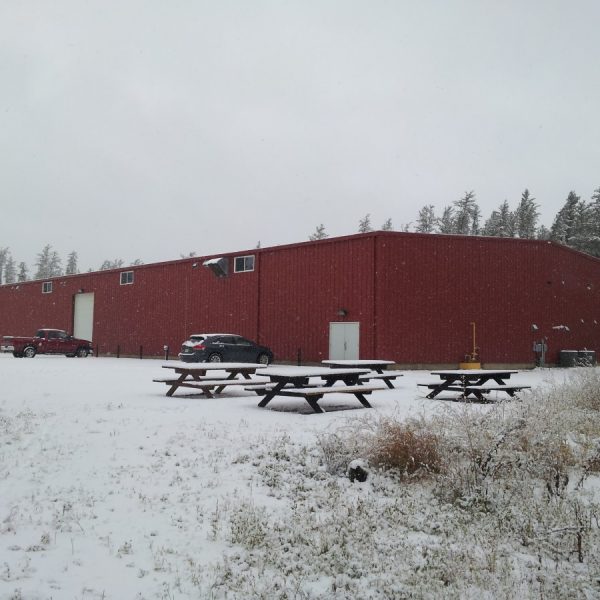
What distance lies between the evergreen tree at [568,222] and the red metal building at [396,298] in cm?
3270

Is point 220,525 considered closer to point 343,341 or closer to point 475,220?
point 343,341

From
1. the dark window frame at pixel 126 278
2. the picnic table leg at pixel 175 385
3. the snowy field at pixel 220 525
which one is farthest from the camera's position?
the dark window frame at pixel 126 278

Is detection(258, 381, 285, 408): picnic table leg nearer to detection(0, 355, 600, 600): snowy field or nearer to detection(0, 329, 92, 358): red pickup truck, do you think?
detection(0, 355, 600, 600): snowy field

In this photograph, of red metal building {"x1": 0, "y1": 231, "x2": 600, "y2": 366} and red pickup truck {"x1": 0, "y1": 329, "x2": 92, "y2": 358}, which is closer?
red metal building {"x1": 0, "y1": 231, "x2": 600, "y2": 366}

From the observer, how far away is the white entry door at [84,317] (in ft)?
120

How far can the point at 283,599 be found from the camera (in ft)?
12.3

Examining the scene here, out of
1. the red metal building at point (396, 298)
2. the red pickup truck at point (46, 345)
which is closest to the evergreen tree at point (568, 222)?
the red metal building at point (396, 298)

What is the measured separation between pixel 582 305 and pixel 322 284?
13.1 m

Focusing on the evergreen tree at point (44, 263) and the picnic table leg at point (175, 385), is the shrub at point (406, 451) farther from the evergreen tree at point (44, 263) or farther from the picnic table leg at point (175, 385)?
the evergreen tree at point (44, 263)

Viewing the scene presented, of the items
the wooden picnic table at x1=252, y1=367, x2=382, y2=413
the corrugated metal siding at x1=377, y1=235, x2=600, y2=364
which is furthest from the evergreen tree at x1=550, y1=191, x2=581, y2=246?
the wooden picnic table at x1=252, y1=367, x2=382, y2=413

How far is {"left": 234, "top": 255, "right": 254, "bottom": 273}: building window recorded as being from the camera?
27.4 metres

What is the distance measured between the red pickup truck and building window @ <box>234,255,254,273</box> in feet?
34.0

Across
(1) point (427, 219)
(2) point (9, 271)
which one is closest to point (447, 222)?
(1) point (427, 219)

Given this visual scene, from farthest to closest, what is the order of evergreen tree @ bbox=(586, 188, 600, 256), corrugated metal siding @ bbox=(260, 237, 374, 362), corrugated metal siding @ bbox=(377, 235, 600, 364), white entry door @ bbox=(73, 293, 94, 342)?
evergreen tree @ bbox=(586, 188, 600, 256) < white entry door @ bbox=(73, 293, 94, 342) < corrugated metal siding @ bbox=(260, 237, 374, 362) < corrugated metal siding @ bbox=(377, 235, 600, 364)
